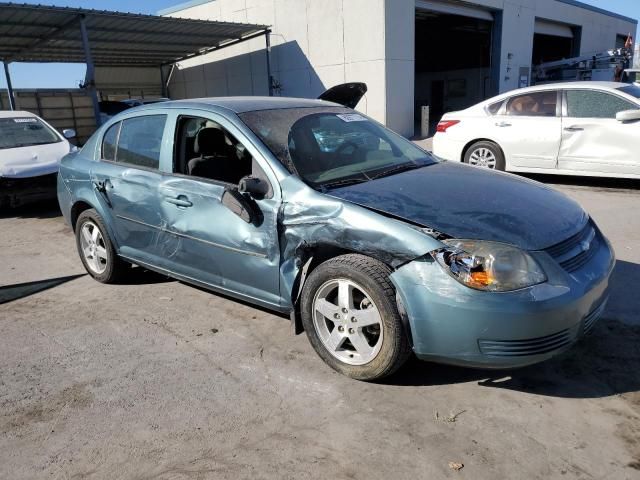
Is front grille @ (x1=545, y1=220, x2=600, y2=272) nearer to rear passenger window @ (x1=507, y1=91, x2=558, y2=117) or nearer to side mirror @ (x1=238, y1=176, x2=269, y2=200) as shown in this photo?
side mirror @ (x1=238, y1=176, x2=269, y2=200)

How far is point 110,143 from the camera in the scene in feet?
15.5

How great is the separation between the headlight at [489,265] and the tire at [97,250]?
10.6ft

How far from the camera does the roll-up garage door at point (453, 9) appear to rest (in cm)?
1783

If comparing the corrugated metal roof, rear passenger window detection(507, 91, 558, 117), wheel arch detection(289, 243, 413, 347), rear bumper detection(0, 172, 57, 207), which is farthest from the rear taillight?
the corrugated metal roof

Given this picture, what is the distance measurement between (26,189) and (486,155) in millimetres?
7111

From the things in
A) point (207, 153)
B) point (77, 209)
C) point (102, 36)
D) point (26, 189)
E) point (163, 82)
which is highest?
point (102, 36)

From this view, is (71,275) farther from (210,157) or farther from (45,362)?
(210,157)

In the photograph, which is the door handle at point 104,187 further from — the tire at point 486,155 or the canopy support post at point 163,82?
the canopy support post at point 163,82

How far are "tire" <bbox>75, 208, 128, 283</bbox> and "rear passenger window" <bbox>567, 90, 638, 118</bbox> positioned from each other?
6.53 meters

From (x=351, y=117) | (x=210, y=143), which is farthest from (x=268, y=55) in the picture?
(x=210, y=143)

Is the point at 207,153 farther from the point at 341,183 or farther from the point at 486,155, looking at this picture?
the point at 486,155

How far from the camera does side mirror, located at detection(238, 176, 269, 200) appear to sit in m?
3.25

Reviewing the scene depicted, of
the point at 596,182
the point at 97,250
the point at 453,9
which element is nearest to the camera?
the point at 97,250

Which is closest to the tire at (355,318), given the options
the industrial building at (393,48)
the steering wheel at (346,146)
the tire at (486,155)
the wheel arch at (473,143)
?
the steering wheel at (346,146)
